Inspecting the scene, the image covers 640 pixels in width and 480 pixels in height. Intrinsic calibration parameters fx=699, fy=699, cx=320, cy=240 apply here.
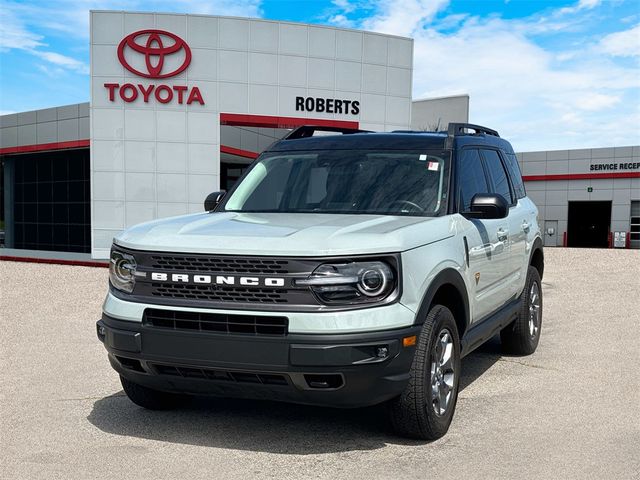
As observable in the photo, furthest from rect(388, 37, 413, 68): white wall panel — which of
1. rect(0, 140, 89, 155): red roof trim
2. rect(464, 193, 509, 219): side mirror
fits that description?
rect(464, 193, 509, 219): side mirror

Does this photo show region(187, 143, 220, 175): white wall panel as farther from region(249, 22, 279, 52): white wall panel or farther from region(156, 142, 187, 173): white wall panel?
region(249, 22, 279, 52): white wall panel

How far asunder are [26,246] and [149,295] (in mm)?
34341

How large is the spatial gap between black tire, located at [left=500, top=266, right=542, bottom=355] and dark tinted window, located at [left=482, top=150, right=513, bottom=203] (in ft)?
3.36

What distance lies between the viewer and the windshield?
16.9 ft

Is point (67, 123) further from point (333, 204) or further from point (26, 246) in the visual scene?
point (333, 204)

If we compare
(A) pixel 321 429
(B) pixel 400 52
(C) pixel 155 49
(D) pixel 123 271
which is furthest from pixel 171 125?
(A) pixel 321 429

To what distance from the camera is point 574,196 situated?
53312 mm

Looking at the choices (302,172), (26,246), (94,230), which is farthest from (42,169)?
(302,172)

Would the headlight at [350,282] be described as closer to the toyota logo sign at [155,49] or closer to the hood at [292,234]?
the hood at [292,234]

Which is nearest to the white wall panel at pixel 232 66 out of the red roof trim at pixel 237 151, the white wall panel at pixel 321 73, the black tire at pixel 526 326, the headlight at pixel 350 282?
the white wall panel at pixel 321 73

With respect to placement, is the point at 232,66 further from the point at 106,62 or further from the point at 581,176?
the point at 581,176

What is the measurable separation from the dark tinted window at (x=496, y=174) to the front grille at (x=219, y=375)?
3180 mm

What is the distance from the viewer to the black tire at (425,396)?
13.9 ft

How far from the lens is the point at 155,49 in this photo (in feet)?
62.5
